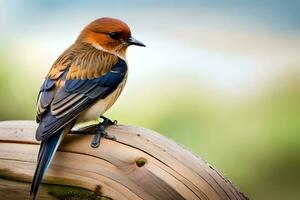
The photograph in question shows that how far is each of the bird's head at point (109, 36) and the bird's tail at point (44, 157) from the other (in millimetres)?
832

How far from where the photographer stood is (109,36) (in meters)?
5.14

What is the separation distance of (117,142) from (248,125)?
3.45m

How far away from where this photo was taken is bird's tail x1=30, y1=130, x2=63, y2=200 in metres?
4.20

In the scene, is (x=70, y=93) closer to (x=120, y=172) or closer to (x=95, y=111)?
(x=95, y=111)

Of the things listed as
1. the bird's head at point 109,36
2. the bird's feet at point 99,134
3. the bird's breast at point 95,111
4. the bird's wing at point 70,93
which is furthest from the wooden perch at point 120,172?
the bird's head at point 109,36

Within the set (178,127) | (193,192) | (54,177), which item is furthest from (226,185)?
(178,127)

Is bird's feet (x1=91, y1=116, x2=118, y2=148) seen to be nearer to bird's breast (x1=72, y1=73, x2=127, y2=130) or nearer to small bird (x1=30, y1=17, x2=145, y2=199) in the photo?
small bird (x1=30, y1=17, x2=145, y2=199)

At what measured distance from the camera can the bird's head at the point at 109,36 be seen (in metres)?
5.08

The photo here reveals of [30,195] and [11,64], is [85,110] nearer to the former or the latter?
[30,195]

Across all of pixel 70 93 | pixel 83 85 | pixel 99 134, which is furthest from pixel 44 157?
pixel 83 85

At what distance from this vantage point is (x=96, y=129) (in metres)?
4.46

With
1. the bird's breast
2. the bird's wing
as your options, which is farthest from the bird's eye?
the bird's breast

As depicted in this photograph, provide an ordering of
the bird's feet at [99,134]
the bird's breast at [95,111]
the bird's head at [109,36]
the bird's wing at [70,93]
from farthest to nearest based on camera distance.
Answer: the bird's head at [109,36]
the bird's breast at [95,111]
the bird's wing at [70,93]
the bird's feet at [99,134]

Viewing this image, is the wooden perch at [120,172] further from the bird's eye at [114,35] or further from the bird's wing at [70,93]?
the bird's eye at [114,35]
